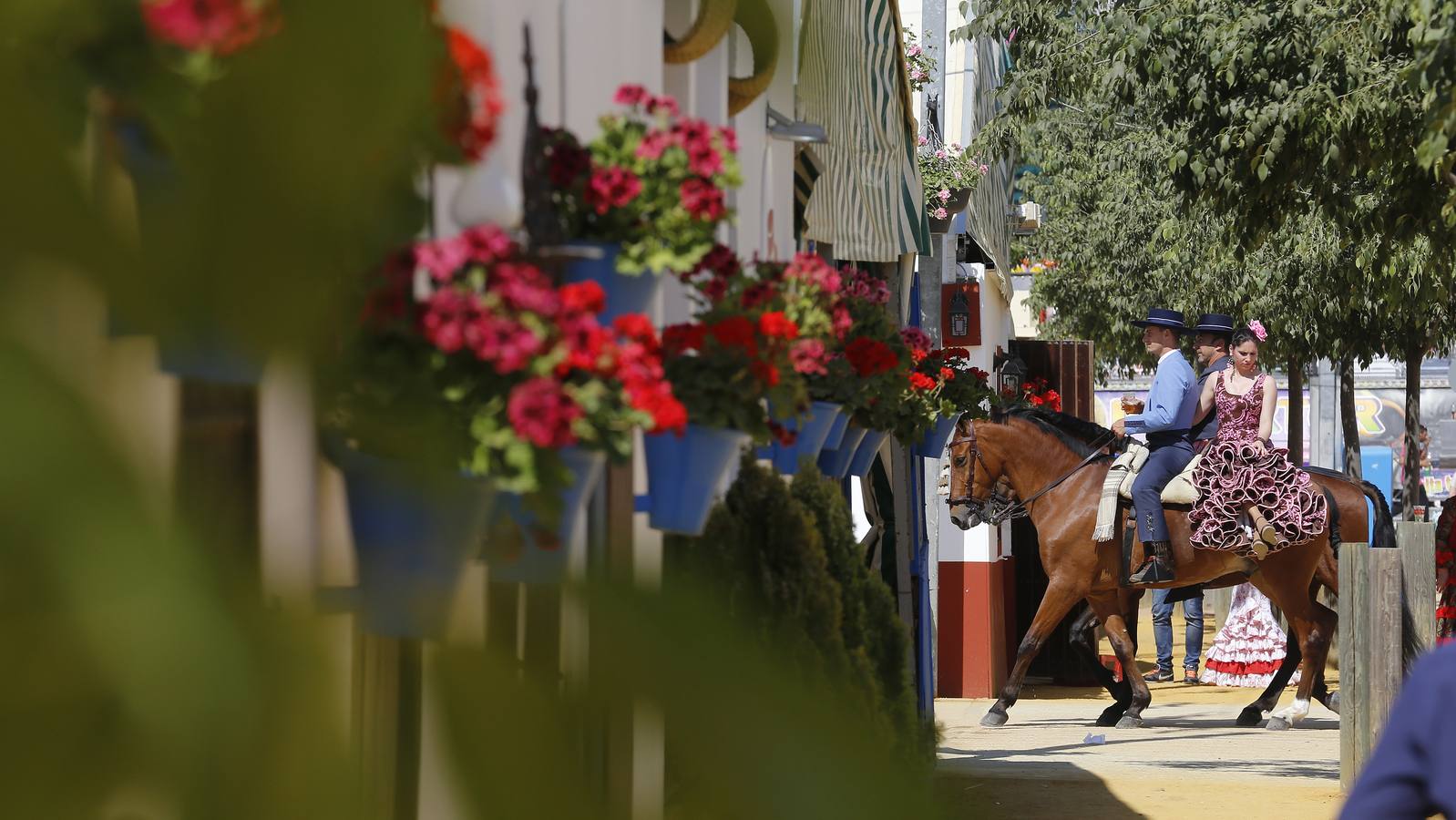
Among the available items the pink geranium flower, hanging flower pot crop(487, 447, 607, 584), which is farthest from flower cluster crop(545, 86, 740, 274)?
hanging flower pot crop(487, 447, 607, 584)

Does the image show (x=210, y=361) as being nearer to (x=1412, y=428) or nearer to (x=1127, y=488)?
(x=1127, y=488)

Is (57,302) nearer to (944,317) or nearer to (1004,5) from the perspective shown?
(1004,5)

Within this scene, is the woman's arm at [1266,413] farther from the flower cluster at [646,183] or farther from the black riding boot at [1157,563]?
the flower cluster at [646,183]

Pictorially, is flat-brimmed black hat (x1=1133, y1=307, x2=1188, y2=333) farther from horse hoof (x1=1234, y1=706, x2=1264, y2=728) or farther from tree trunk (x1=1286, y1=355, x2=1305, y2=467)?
tree trunk (x1=1286, y1=355, x2=1305, y2=467)

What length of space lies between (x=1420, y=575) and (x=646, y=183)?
5755mm

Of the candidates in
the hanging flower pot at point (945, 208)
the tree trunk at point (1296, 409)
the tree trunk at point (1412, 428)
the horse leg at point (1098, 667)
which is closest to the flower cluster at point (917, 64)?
the hanging flower pot at point (945, 208)

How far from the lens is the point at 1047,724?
10.4m

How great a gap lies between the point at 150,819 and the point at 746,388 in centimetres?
136

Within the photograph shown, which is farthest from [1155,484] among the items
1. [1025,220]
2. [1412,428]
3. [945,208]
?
[1025,220]

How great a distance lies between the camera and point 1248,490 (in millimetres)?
9406

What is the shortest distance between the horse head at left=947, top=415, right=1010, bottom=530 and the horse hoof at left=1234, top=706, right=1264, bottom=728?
197 cm

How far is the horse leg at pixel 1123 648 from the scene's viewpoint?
396 inches

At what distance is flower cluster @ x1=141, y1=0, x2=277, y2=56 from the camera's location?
0.64 ft

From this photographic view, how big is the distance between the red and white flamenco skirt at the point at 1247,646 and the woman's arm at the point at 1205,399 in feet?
11.6
